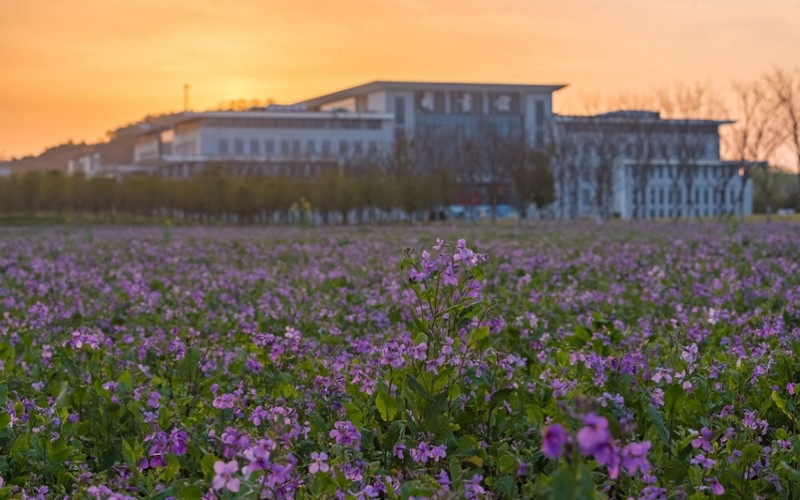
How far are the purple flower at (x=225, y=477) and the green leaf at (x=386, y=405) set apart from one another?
1792mm

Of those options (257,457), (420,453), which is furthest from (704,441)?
(257,457)

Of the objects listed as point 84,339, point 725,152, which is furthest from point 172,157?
point 84,339

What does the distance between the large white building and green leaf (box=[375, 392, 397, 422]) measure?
316 feet

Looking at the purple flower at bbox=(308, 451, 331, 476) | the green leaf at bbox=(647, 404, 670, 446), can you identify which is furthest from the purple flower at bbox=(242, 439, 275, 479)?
the green leaf at bbox=(647, 404, 670, 446)

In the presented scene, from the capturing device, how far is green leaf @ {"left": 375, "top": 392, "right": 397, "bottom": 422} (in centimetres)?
432

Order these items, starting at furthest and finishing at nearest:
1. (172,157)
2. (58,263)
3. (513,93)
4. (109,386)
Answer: (513,93) → (172,157) → (58,263) → (109,386)

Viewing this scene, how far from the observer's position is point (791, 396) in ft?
16.1

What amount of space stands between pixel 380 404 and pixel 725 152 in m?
73.7

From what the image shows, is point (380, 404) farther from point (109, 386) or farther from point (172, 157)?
point (172, 157)

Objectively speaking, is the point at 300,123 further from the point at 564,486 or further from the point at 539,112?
the point at 564,486

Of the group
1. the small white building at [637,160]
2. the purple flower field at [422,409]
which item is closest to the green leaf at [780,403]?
the purple flower field at [422,409]

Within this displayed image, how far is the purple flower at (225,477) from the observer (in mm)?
2449

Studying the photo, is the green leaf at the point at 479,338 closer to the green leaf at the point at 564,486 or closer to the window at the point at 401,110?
the green leaf at the point at 564,486

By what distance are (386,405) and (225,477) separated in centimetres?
183
